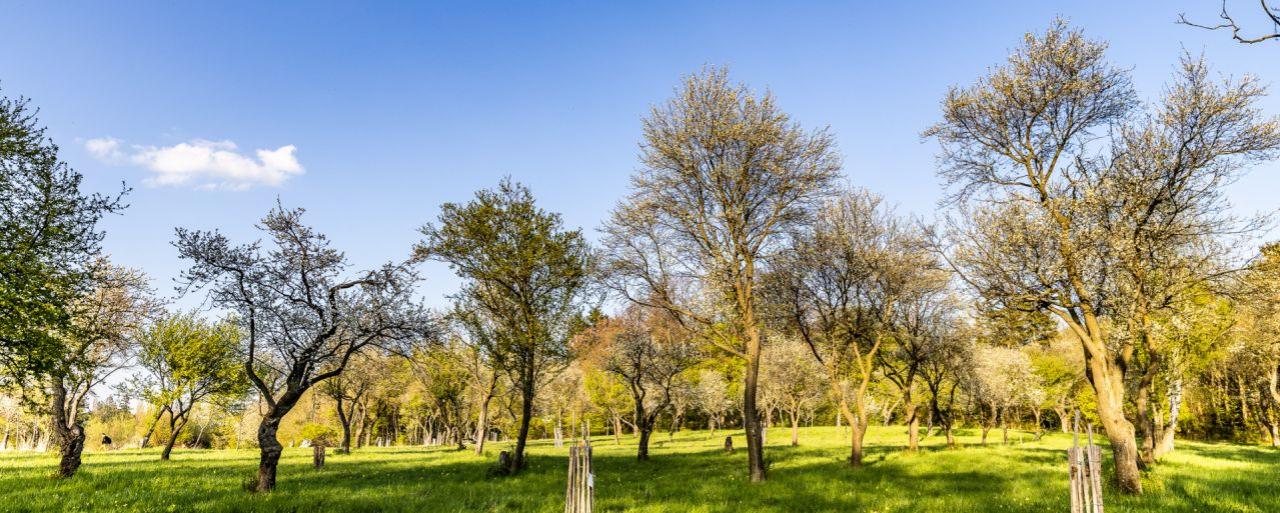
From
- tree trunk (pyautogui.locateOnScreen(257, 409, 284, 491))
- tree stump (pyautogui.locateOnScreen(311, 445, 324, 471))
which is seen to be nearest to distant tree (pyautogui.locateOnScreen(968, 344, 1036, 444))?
tree stump (pyautogui.locateOnScreen(311, 445, 324, 471))

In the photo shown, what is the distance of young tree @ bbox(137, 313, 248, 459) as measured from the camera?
31188 mm

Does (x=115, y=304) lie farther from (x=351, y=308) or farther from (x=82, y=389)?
(x=351, y=308)

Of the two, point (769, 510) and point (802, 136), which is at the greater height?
point (802, 136)

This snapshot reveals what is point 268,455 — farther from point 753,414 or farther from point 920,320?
point 920,320

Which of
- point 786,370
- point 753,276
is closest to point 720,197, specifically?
point 753,276

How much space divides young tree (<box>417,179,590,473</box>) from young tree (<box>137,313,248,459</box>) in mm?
16617

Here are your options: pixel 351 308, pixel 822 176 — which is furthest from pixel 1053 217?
pixel 351 308

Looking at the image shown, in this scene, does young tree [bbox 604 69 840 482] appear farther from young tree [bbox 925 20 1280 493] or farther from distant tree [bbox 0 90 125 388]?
distant tree [bbox 0 90 125 388]

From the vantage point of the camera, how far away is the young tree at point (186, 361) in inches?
1228

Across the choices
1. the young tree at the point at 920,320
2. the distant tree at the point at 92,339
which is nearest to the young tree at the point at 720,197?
the young tree at the point at 920,320

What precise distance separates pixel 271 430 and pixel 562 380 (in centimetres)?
3898

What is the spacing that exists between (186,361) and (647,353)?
25.4m

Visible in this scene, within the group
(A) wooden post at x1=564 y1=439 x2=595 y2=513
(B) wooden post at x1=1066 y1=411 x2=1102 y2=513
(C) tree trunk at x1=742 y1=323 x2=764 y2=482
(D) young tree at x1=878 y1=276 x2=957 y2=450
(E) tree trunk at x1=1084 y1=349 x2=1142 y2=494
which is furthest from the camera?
(D) young tree at x1=878 y1=276 x2=957 y2=450

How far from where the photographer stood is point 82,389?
29125mm
